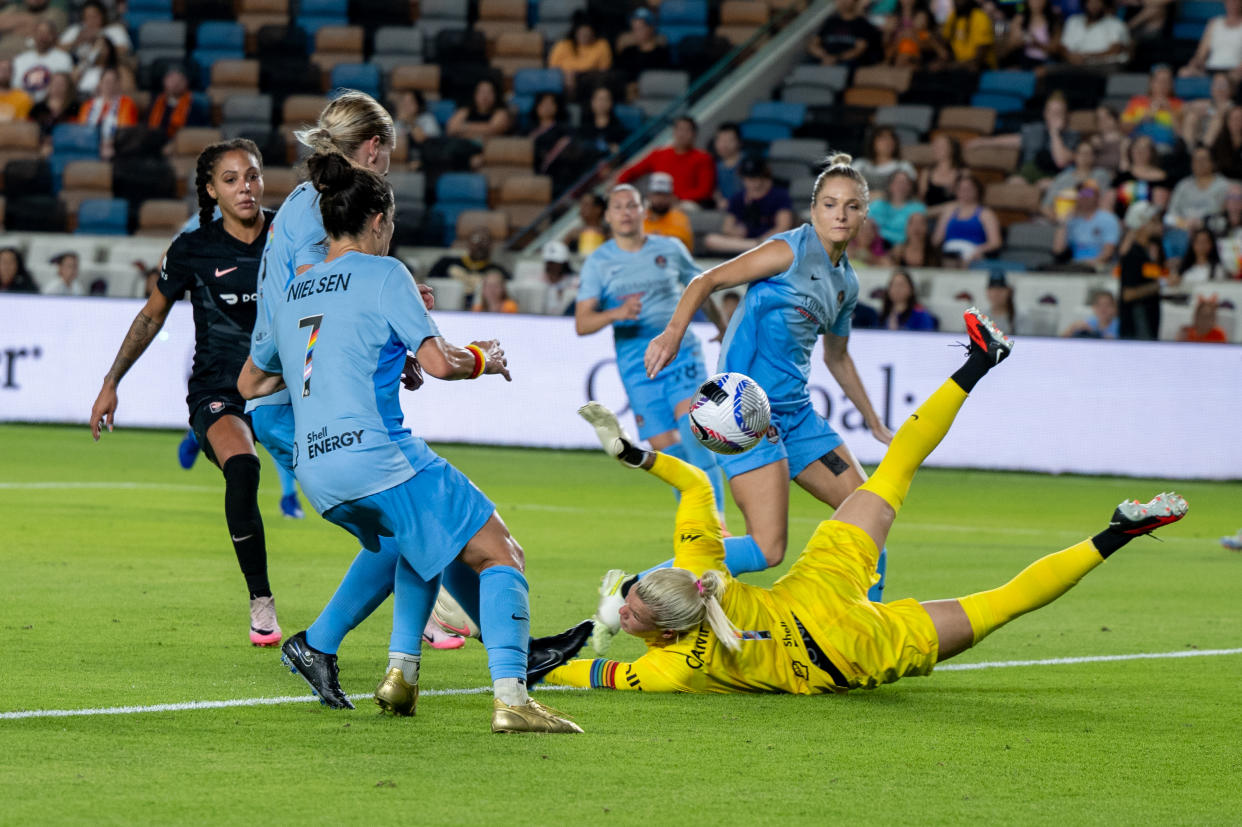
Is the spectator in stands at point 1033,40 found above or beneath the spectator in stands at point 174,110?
above

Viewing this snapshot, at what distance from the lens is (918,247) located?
17984 mm

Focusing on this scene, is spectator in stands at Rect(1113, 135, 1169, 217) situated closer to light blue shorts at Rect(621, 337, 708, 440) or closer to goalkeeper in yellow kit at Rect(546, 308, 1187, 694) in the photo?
light blue shorts at Rect(621, 337, 708, 440)

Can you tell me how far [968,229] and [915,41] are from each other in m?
4.13

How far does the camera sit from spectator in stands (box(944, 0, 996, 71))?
70.1 feet

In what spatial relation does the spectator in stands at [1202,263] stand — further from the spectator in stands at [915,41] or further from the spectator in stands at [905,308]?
the spectator in stands at [915,41]

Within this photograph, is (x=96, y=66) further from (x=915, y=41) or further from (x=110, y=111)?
(x=915, y=41)

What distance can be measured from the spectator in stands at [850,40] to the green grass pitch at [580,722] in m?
12.3

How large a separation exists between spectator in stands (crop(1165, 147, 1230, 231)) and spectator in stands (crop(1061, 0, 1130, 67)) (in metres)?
3.09

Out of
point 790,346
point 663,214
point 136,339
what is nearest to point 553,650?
point 790,346

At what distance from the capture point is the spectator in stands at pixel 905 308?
16547 millimetres

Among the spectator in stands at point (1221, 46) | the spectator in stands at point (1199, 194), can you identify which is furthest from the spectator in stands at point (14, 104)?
the spectator in stands at point (1199, 194)

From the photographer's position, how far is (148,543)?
34.1 feet

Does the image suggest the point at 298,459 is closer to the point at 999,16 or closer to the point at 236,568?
the point at 236,568

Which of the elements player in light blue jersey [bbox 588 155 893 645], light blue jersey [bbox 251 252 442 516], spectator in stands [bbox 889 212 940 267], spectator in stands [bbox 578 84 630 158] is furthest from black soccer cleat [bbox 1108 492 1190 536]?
spectator in stands [bbox 578 84 630 158]
